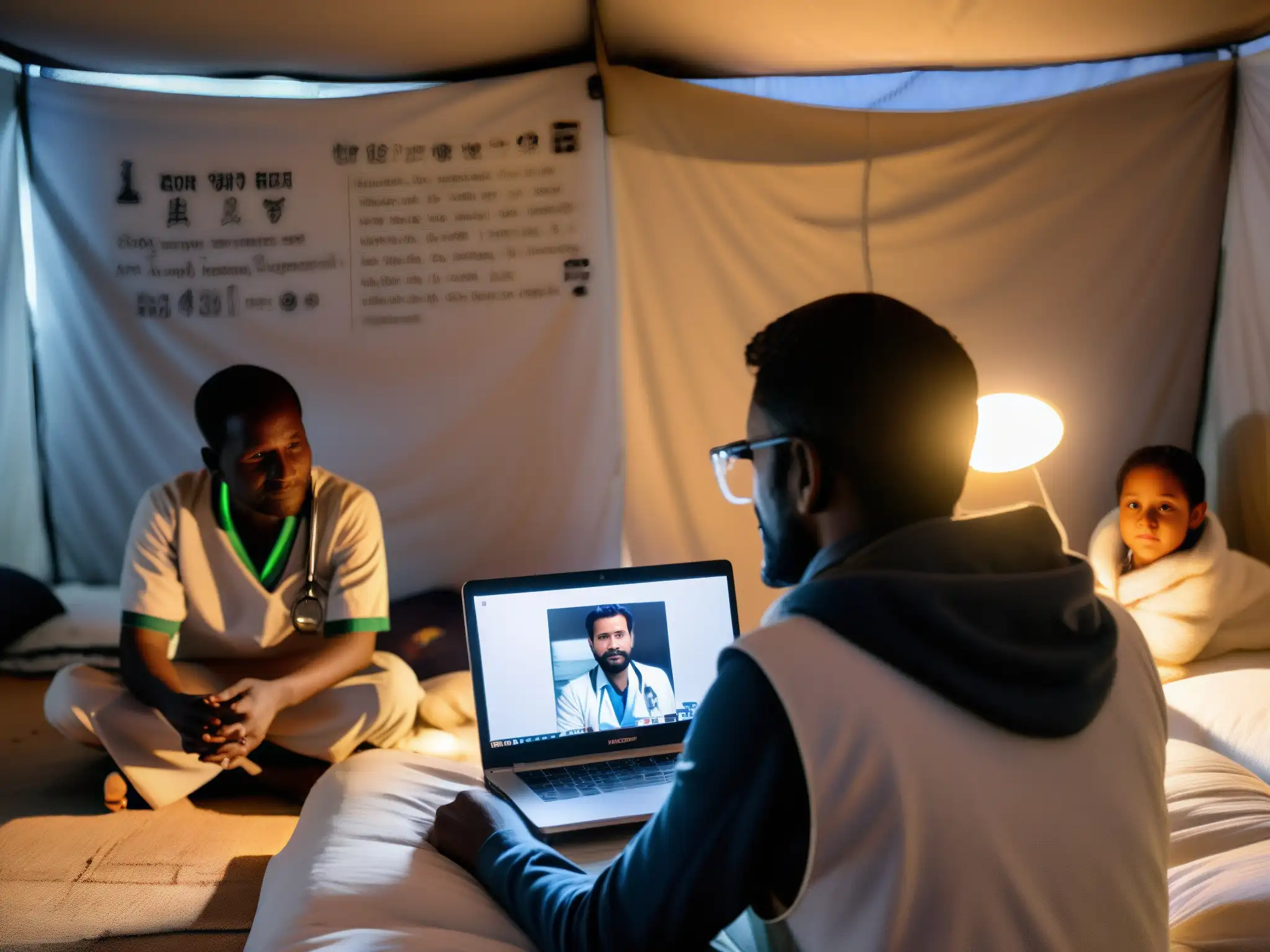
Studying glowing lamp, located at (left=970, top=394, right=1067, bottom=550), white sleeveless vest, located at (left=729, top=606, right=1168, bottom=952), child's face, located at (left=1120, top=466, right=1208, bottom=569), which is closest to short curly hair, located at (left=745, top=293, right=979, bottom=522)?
white sleeveless vest, located at (left=729, top=606, right=1168, bottom=952)

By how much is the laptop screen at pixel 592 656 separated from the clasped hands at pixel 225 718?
0.69 m

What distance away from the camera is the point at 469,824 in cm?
114

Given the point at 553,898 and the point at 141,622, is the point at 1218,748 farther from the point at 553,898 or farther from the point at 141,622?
the point at 141,622

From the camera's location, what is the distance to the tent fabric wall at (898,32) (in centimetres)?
271

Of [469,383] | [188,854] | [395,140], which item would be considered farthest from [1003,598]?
[395,140]

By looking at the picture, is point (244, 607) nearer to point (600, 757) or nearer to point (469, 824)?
point (600, 757)

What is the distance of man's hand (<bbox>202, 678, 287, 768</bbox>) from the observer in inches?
75.9

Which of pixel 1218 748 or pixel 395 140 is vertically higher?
pixel 395 140

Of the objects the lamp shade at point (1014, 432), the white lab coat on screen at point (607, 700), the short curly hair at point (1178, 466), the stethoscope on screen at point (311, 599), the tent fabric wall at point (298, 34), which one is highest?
the tent fabric wall at point (298, 34)

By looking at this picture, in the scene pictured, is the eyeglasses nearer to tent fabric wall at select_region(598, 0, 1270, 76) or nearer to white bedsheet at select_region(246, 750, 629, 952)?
white bedsheet at select_region(246, 750, 629, 952)

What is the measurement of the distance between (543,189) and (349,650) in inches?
A: 65.0

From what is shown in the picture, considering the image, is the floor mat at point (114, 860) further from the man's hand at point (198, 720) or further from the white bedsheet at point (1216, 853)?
the white bedsheet at point (1216, 853)

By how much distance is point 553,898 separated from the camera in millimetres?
936

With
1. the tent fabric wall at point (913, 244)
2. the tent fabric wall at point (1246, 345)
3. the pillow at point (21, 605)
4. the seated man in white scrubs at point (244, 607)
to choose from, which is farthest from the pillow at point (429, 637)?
the tent fabric wall at point (1246, 345)
